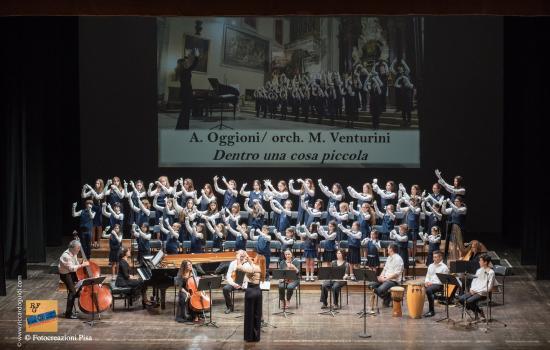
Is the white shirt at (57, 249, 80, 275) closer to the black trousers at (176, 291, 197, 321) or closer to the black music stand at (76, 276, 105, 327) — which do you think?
the black music stand at (76, 276, 105, 327)

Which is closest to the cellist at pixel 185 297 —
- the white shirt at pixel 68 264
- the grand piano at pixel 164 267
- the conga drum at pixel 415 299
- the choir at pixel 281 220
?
the grand piano at pixel 164 267

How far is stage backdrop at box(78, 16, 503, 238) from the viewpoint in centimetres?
1967

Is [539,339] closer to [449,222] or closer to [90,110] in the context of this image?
[449,222]

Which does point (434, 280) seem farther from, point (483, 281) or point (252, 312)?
point (252, 312)

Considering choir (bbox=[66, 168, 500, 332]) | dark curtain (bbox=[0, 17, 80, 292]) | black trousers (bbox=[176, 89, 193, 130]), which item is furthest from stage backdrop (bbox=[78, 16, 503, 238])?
choir (bbox=[66, 168, 500, 332])

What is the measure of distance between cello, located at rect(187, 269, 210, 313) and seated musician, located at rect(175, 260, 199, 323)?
0.04 m

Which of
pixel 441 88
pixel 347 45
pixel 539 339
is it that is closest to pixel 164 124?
pixel 347 45

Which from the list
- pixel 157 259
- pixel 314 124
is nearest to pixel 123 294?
pixel 157 259

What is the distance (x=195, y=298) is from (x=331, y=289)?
2.31m

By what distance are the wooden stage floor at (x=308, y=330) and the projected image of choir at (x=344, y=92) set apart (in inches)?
208

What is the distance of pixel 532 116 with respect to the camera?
→ 17344 mm

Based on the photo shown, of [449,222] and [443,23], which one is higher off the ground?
[443,23]

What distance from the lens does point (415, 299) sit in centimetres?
1425

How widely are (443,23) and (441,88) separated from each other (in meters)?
1.36
